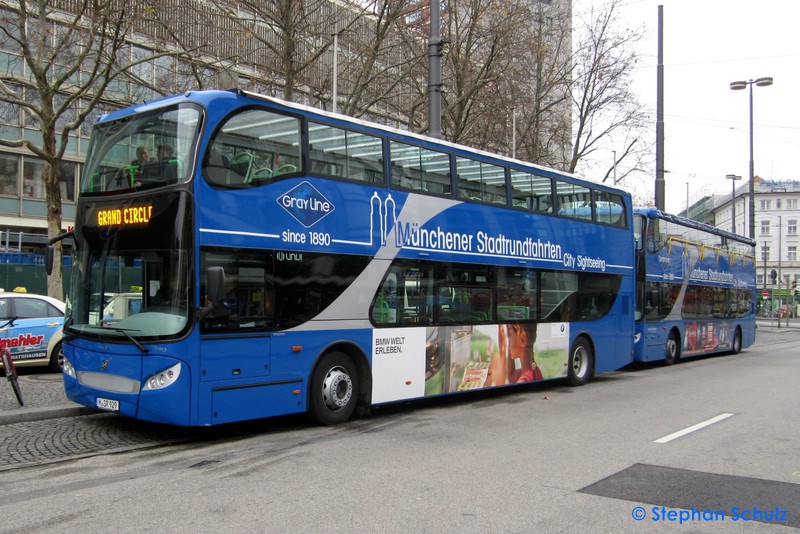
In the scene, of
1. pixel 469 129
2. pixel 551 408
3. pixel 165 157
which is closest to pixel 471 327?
pixel 551 408

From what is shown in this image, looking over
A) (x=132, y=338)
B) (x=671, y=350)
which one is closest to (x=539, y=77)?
(x=671, y=350)

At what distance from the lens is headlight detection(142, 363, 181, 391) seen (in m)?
7.42

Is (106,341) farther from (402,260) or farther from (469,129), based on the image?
(469,129)

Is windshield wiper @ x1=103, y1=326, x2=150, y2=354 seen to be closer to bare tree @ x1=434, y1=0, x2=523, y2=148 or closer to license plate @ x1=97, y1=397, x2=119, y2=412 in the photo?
license plate @ x1=97, y1=397, x2=119, y2=412

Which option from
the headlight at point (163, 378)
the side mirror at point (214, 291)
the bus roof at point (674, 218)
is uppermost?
the bus roof at point (674, 218)

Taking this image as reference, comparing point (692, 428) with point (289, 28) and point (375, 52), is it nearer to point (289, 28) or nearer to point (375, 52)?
point (375, 52)

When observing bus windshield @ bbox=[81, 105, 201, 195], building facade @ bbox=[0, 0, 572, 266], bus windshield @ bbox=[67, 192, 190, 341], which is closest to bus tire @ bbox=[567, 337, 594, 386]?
building facade @ bbox=[0, 0, 572, 266]

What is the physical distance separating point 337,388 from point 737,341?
62.6 ft

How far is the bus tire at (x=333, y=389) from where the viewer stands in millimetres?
8859

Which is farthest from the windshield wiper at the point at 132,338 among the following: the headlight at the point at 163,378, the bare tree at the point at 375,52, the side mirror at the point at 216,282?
the bare tree at the point at 375,52

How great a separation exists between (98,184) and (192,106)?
166cm

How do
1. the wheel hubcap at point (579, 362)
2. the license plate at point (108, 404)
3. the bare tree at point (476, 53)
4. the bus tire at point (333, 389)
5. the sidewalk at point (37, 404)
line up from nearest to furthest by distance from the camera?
the license plate at point (108, 404) < the sidewalk at point (37, 404) < the bus tire at point (333, 389) < the wheel hubcap at point (579, 362) < the bare tree at point (476, 53)

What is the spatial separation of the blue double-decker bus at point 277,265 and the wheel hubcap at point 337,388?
2 centimetres

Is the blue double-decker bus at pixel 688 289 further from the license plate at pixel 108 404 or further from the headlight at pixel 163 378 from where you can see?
the license plate at pixel 108 404
